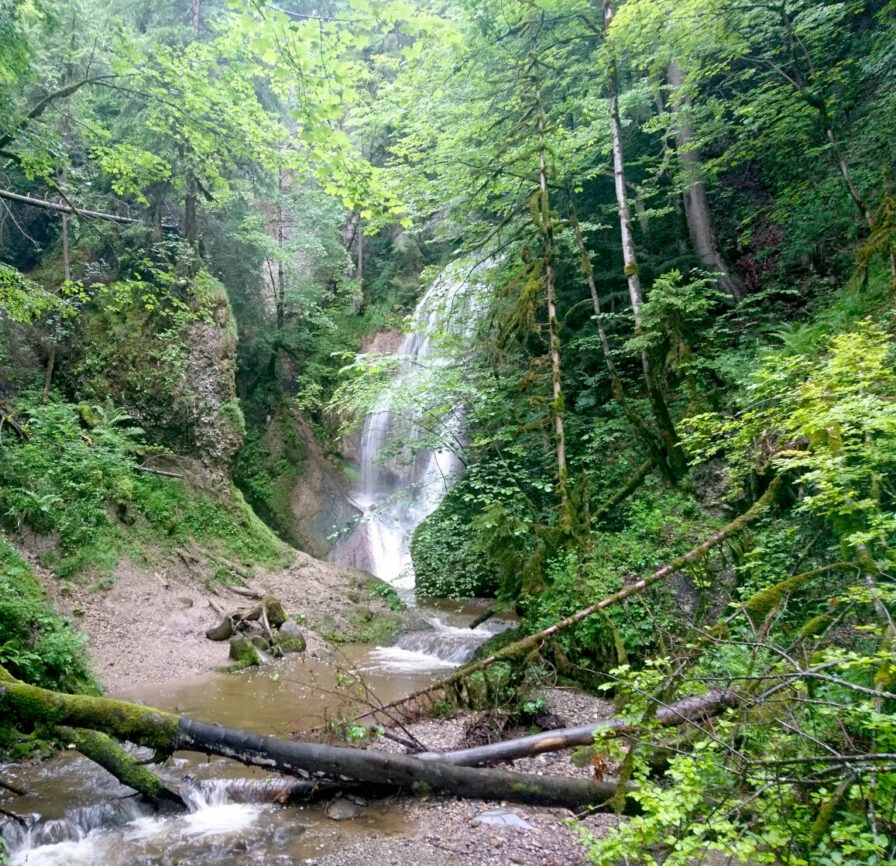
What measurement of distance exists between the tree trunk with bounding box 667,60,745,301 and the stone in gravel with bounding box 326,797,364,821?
33.8 feet

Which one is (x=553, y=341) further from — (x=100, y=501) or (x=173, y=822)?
(x=100, y=501)

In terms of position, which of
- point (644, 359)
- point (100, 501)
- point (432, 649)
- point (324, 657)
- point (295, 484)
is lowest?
point (432, 649)

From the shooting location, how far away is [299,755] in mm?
4391

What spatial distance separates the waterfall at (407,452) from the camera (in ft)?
34.2

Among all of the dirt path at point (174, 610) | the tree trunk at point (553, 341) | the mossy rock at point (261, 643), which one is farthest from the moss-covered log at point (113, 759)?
the mossy rock at point (261, 643)

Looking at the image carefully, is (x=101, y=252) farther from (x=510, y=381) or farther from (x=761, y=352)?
(x=761, y=352)

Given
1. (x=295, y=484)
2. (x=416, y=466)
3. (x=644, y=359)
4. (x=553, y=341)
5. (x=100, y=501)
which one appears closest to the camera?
(x=553, y=341)

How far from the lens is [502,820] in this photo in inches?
165

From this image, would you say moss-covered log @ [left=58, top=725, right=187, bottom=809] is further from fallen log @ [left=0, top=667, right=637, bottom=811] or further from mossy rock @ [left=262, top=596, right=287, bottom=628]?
mossy rock @ [left=262, top=596, right=287, bottom=628]

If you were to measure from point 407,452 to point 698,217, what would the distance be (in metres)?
11.5

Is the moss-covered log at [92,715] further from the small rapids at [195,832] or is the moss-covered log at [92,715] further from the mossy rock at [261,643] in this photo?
the mossy rock at [261,643]

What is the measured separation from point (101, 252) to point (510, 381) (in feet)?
42.1

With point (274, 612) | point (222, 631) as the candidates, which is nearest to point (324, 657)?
point (274, 612)

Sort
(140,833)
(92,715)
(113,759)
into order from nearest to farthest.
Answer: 1. (140,833)
2. (113,759)
3. (92,715)
